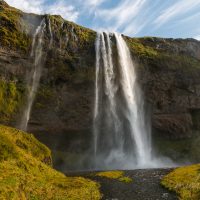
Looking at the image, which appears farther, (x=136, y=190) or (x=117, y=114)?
(x=117, y=114)

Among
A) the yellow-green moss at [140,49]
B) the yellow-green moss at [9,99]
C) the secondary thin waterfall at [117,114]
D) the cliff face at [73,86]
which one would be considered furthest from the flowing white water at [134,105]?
the yellow-green moss at [9,99]

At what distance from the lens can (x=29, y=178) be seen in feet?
102

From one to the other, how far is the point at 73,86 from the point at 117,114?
420 inches

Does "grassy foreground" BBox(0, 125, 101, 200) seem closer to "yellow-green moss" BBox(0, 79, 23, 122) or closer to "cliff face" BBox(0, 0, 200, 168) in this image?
"yellow-green moss" BBox(0, 79, 23, 122)

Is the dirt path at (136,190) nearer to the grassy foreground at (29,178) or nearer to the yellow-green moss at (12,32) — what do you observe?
the grassy foreground at (29,178)

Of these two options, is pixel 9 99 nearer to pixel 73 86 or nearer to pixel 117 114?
pixel 73 86

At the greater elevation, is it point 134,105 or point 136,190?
point 134,105

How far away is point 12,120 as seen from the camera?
206ft

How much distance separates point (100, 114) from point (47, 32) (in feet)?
64.2

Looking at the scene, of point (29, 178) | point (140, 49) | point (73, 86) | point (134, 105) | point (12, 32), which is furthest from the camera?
point (140, 49)

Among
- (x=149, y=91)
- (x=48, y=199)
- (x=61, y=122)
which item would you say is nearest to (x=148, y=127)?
(x=149, y=91)

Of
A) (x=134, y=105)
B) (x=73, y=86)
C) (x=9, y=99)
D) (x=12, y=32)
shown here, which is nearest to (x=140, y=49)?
(x=134, y=105)

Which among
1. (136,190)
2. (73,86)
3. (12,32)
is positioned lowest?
(136,190)

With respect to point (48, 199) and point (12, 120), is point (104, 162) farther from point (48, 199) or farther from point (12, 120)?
point (48, 199)
